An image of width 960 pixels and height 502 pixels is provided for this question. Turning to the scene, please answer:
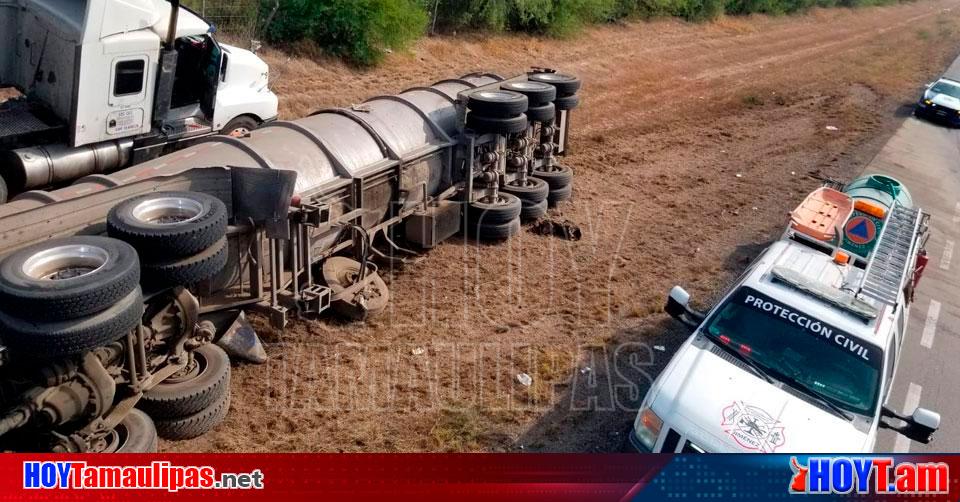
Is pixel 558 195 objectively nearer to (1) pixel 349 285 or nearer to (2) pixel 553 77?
(2) pixel 553 77

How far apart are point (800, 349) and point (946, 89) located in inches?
938

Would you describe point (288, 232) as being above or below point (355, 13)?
below

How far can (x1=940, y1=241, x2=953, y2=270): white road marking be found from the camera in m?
12.9

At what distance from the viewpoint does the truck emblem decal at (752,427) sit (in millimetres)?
5938

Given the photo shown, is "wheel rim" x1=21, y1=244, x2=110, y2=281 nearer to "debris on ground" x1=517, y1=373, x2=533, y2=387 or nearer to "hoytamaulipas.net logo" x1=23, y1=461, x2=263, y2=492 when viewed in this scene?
"hoytamaulipas.net logo" x1=23, y1=461, x2=263, y2=492

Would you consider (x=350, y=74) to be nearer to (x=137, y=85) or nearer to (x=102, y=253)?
(x=137, y=85)

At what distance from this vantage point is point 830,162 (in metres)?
18.1

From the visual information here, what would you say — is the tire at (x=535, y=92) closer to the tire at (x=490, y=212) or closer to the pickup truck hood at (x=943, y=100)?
the tire at (x=490, y=212)

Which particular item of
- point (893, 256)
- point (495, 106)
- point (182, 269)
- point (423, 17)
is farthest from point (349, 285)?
point (423, 17)

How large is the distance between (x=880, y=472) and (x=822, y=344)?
1.21 m

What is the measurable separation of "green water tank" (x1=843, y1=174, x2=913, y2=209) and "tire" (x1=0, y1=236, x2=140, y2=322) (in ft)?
32.2

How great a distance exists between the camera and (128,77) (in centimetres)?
1047

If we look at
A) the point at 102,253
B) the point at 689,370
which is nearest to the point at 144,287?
the point at 102,253

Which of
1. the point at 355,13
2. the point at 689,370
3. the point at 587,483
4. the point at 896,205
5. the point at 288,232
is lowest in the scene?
the point at 587,483
